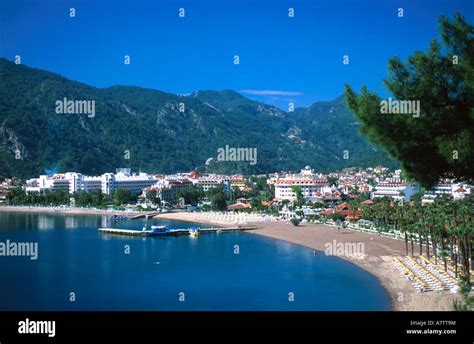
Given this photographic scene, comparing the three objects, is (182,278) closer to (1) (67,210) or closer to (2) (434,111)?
(2) (434,111)

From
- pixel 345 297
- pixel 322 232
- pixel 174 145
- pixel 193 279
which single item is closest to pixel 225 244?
pixel 322 232

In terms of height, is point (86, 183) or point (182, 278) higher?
point (86, 183)

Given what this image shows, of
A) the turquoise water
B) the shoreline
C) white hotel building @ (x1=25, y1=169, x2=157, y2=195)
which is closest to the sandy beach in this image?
the turquoise water

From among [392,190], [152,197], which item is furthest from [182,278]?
[152,197]

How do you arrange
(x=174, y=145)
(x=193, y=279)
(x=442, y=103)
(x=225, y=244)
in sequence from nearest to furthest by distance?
(x=442, y=103), (x=193, y=279), (x=225, y=244), (x=174, y=145)

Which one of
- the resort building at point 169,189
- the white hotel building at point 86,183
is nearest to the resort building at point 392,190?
the resort building at point 169,189

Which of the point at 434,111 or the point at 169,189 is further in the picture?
the point at 169,189

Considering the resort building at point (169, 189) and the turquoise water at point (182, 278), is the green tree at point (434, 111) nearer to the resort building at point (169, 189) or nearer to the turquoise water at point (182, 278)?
the turquoise water at point (182, 278)
